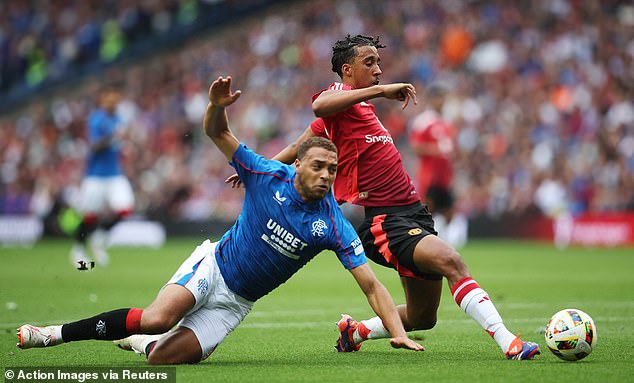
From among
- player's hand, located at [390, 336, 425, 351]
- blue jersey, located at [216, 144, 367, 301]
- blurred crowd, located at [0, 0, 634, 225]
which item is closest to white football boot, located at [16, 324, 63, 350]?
blue jersey, located at [216, 144, 367, 301]

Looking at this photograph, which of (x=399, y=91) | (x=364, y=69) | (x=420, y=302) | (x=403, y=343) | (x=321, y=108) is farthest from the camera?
(x=420, y=302)

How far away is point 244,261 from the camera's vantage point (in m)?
7.59

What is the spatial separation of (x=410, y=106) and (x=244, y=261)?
19.5 metres

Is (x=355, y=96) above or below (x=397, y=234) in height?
above

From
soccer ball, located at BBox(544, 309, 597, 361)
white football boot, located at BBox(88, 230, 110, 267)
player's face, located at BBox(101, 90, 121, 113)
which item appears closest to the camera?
soccer ball, located at BBox(544, 309, 597, 361)

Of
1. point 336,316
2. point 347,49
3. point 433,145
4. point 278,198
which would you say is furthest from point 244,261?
point 433,145

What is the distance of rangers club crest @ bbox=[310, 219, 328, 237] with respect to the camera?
24.3ft

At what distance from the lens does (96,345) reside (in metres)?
9.11

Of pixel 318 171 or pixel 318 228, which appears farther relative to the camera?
pixel 318 228

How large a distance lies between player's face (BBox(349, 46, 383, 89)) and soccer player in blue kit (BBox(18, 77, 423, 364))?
1.03 meters

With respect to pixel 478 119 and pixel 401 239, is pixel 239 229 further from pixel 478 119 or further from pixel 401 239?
pixel 478 119

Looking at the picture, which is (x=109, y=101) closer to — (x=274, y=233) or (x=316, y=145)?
(x=274, y=233)

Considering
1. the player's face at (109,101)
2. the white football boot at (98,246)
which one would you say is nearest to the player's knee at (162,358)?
the player's face at (109,101)

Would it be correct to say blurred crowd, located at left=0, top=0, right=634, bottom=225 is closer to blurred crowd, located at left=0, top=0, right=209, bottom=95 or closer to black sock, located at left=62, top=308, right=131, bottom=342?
blurred crowd, located at left=0, top=0, right=209, bottom=95
